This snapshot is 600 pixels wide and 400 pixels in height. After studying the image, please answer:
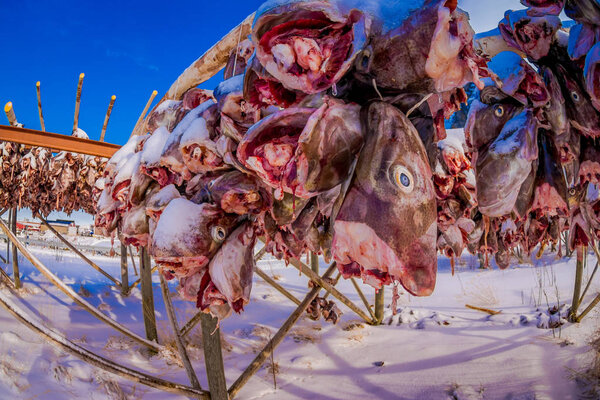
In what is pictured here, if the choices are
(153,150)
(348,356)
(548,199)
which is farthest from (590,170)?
(348,356)

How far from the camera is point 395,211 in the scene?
0.28 m

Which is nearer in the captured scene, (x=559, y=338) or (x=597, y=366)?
(x=597, y=366)

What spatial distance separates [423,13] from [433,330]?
136 inches

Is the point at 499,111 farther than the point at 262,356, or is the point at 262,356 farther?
the point at 262,356

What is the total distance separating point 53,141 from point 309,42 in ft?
3.95

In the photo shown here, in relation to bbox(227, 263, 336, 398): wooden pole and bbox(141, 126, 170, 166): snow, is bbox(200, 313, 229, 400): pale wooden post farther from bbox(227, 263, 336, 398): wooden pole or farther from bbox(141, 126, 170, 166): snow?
bbox(141, 126, 170, 166): snow

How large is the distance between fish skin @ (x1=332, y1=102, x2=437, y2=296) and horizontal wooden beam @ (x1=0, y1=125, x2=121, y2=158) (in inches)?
48.1

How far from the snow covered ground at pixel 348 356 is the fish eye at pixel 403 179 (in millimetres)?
2024

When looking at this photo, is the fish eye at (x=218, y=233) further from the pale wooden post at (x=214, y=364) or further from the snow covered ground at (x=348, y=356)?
the snow covered ground at (x=348, y=356)

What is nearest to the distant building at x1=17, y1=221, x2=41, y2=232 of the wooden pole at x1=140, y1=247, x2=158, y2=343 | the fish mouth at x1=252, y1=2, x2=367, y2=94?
the wooden pole at x1=140, y1=247, x2=158, y2=343

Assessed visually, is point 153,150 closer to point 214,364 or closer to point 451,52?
point 451,52

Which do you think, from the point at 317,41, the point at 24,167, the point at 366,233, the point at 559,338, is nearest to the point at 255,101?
the point at 317,41

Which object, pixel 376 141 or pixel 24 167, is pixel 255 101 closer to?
pixel 376 141

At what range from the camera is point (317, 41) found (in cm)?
35
